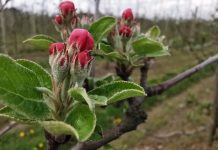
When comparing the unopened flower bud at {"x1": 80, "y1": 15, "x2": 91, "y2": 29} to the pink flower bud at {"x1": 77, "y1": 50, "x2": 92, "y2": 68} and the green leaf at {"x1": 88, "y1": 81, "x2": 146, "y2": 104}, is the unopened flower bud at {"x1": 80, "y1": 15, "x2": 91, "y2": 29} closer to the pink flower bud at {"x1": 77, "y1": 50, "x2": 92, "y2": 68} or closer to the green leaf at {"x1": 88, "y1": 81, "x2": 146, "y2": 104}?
the green leaf at {"x1": 88, "y1": 81, "x2": 146, "y2": 104}

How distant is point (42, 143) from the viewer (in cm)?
694

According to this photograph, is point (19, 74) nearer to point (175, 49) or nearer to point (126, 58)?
point (126, 58)

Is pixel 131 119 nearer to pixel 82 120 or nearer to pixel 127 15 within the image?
pixel 127 15

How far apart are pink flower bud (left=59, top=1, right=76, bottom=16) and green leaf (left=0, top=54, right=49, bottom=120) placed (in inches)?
18.3

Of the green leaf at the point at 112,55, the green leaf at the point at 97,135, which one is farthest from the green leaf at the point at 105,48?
the green leaf at the point at 97,135

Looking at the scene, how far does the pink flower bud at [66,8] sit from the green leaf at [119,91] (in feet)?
1.43

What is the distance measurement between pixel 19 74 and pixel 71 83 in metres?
0.13

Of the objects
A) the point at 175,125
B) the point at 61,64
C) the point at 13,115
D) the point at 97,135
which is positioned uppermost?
the point at 61,64

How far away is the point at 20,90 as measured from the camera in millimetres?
1021

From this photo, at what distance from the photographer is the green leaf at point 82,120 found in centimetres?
91

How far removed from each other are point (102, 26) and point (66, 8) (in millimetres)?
148

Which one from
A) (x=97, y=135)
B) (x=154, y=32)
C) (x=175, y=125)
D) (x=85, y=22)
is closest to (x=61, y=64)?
(x=97, y=135)

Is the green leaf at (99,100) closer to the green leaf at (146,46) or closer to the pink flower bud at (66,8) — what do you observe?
the pink flower bud at (66,8)

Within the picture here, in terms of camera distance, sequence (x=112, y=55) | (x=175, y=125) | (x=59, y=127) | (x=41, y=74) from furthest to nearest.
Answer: (x=175, y=125), (x=112, y=55), (x=41, y=74), (x=59, y=127)
